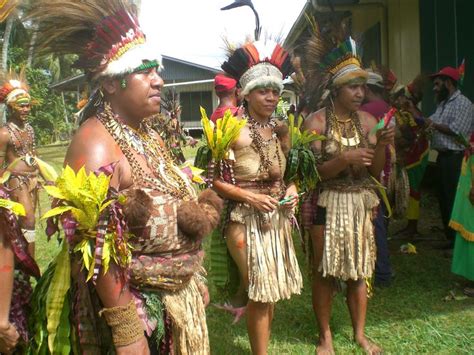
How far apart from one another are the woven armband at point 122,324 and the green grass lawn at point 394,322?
1592 mm

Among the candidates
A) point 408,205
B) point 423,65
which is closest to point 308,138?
point 408,205

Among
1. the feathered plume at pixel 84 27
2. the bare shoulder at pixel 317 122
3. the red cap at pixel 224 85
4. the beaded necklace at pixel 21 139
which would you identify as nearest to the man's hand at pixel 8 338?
the feathered plume at pixel 84 27

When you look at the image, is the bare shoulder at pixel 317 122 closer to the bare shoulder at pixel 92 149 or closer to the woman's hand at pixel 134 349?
the bare shoulder at pixel 92 149

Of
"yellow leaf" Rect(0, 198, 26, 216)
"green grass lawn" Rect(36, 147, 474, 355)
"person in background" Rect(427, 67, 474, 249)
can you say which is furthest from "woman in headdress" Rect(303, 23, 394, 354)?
"person in background" Rect(427, 67, 474, 249)

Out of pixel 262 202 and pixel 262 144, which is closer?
pixel 262 202

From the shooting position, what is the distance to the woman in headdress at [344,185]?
364 cm

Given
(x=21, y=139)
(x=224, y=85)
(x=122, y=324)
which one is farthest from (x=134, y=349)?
(x=21, y=139)

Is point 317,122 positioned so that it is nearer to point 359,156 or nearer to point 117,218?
point 359,156

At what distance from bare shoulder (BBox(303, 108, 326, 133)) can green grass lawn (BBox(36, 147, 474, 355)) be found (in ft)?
5.40

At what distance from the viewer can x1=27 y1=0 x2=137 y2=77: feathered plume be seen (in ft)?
7.01

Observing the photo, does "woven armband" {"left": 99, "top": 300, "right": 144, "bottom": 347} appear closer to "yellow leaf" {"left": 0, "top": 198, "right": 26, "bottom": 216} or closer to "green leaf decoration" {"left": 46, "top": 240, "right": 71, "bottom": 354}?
"green leaf decoration" {"left": 46, "top": 240, "right": 71, "bottom": 354}

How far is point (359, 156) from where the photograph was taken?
348 cm

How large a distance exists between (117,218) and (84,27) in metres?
0.84

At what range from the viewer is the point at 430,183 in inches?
360
